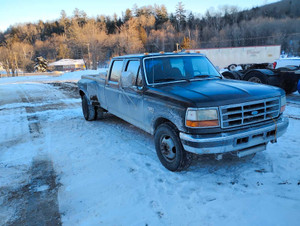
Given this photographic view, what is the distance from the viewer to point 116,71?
220 inches

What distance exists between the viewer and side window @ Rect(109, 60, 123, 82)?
541cm

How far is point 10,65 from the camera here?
79.8 m

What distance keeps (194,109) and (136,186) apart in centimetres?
146

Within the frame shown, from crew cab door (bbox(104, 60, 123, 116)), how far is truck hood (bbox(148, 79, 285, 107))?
1.51 m

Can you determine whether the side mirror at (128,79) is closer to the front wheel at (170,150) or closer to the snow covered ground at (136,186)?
the front wheel at (170,150)

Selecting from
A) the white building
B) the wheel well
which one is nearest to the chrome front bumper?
the wheel well

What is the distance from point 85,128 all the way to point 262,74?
719 centimetres

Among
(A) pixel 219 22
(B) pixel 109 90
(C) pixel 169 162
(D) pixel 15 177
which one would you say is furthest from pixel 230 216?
(A) pixel 219 22

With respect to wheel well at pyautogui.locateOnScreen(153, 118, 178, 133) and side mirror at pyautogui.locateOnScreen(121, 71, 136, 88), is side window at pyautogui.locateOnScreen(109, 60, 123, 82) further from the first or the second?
wheel well at pyautogui.locateOnScreen(153, 118, 178, 133)

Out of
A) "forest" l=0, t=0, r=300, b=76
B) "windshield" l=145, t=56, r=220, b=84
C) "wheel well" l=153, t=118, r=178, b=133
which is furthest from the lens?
"forest" l=0, t=0, r=300, b=76

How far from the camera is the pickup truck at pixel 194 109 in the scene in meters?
3.25

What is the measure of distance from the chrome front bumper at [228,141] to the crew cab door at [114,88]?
2.44 meters

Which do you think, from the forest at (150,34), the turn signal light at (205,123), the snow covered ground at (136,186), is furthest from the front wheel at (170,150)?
the forest at (150,34)

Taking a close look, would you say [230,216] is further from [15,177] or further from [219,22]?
[219,22]
